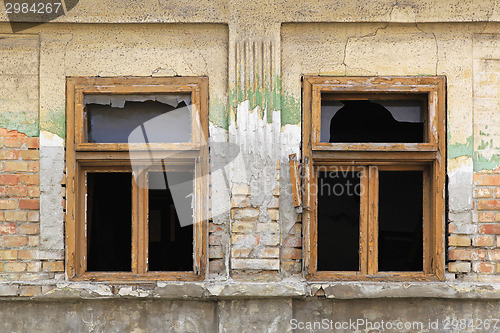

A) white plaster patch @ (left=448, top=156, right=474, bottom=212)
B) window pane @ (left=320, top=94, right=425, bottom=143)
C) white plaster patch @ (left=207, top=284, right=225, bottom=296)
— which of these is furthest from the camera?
window pane @ (left=320, top=94, right=425, bottom=143)

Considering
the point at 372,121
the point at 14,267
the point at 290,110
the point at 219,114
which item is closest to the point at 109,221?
the point at 14,267

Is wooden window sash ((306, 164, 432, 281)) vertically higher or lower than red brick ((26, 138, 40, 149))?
lower

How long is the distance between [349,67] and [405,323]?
1.70 m

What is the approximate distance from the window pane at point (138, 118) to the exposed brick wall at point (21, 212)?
41 centimetres

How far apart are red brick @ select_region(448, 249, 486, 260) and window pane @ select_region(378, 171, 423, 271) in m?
0.22

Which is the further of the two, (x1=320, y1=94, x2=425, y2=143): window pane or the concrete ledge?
(x1=320, y1=94, x2=425, y2=143): window pane

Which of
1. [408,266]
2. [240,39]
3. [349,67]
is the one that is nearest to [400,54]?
[349,67]

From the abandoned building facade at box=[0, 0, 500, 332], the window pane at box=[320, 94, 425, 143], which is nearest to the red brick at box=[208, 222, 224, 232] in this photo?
the abandoned building facade at box=[0, 0, 500, 332]

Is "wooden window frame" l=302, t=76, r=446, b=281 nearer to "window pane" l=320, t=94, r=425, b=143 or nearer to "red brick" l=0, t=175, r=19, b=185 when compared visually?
"window pane" l=320, t=94, r=425, b=143

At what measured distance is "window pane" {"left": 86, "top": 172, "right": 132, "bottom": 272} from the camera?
3461 millimetres

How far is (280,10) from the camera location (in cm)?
333

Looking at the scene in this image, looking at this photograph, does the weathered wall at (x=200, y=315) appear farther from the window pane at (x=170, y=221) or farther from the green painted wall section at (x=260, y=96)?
the green painted wall section at (x=260, y=96)

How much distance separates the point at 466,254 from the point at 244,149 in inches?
62.7

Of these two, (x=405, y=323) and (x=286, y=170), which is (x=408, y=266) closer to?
(x=405, y=323)
